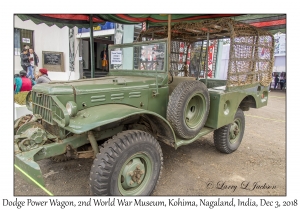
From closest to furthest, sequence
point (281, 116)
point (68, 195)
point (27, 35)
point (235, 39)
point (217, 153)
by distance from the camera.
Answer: point (68, 195) → point (235, 39) → point (217, 153) → point (281, 116) → point (27, 35)

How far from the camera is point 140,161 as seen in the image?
2.88m

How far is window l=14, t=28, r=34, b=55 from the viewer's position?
10039mm

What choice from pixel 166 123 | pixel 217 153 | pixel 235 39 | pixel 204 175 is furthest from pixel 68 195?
pixel 235 39

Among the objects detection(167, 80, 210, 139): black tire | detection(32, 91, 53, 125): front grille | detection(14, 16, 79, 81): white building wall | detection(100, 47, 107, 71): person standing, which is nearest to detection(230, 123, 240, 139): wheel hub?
detection(167, 80, 210, 139): black tire

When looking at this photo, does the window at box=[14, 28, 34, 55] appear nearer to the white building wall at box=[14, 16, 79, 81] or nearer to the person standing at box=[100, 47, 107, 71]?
the white building wall at box=[14, 16, 79, 81]

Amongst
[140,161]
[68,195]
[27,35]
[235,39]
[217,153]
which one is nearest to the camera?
[140,161]

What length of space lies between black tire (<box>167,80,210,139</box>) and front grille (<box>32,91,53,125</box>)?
162cm

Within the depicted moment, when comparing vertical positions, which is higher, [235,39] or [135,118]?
[235,39]

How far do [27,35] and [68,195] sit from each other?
9687mm

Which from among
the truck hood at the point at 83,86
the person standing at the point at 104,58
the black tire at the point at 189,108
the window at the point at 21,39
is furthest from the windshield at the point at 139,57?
the person standing at the point at 104,58

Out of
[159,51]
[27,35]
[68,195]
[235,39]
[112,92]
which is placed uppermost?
[27,35]

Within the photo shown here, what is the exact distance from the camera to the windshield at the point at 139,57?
3676 millimetres

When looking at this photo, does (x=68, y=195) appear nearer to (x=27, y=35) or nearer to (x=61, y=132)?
(x=61, y=132)

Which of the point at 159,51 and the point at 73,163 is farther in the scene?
the point at 73,163
